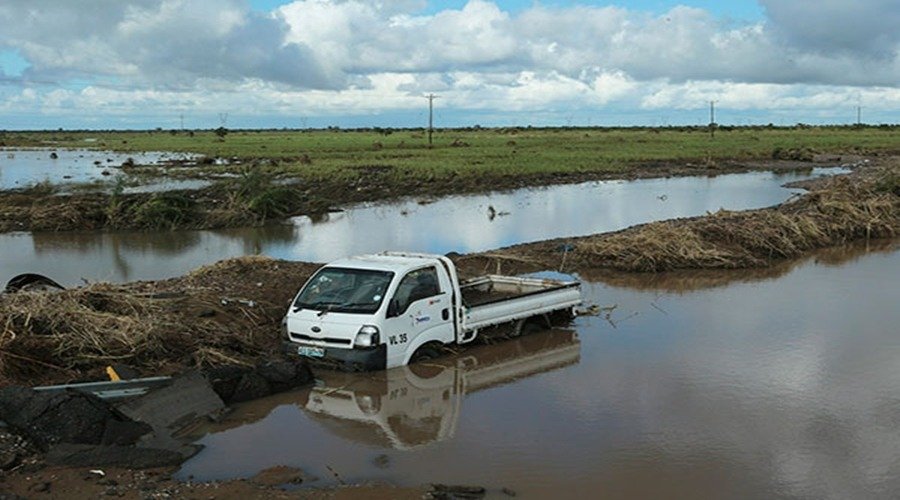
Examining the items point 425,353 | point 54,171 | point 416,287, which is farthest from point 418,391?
point 54,171

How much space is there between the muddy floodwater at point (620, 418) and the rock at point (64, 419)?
962 millimetres

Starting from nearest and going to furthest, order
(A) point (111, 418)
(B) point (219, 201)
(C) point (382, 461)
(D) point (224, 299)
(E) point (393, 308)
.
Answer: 1. (A) point (111, 418)
2. (C) point (382, 461)
3. (E) point (393, 308)
4. (D) point (224, 299)
5. (B) point (219, 201)

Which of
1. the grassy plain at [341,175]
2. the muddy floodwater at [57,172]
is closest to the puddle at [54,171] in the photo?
the muddy floodwater at [57,172]

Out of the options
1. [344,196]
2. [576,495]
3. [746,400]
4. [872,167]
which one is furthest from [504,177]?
[576,495]

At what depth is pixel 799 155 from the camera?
68.6 m

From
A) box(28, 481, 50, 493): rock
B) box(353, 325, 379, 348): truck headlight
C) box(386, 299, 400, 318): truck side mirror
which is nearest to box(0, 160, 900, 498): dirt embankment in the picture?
box(28, 481, 50, 493): rock

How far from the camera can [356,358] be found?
12.1 metres

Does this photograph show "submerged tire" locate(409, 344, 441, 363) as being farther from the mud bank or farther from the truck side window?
the mud bank

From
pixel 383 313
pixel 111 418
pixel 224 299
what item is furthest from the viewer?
pixel 224 299

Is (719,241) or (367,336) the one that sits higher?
(719,241)

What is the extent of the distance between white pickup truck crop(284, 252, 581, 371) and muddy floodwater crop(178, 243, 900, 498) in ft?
1.35

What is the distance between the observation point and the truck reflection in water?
35.2 ft

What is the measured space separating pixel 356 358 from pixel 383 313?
74 centimetres

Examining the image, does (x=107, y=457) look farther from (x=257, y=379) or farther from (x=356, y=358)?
(x=356, y=358)
